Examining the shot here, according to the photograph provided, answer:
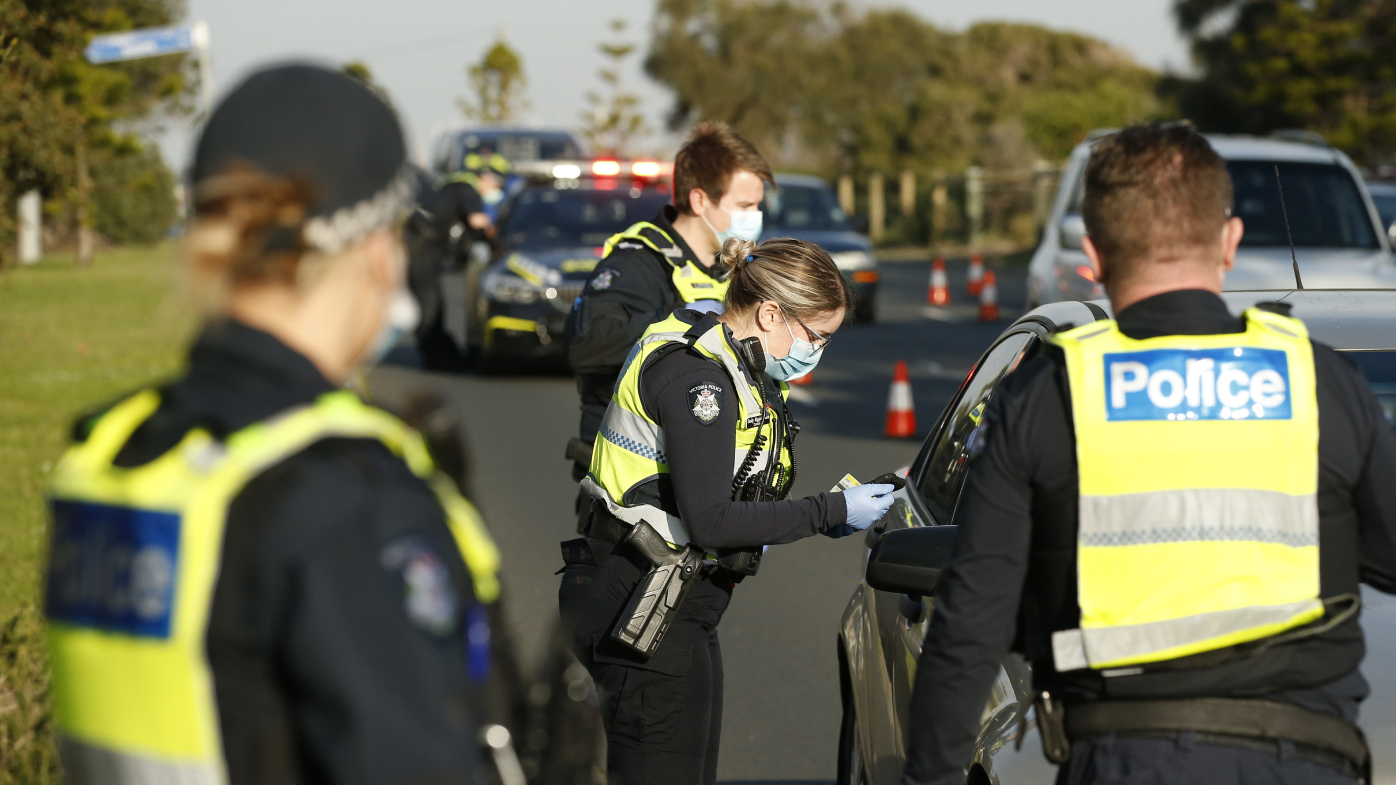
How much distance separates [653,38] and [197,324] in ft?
203

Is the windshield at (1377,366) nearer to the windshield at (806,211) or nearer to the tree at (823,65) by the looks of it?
the windshield at (806,211)

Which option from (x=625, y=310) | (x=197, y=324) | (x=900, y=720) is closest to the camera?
(x=197, y=324)

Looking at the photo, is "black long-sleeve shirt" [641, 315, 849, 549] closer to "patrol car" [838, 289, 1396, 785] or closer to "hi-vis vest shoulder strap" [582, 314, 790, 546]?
"hi-vis vest shoulder strap" [582, 314, 790, 546]

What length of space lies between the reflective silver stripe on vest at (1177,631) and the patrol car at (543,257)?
10.4m

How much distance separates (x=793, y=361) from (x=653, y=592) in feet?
2.03

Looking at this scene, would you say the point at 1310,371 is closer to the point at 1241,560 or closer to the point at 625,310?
the point at 1241,560

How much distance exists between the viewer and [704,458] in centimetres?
323

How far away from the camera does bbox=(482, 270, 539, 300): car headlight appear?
13.5 metres

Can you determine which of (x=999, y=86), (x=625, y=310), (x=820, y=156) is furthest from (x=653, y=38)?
(x=625, y=310)

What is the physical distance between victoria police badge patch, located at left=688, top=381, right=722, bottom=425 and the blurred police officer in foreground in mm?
1056

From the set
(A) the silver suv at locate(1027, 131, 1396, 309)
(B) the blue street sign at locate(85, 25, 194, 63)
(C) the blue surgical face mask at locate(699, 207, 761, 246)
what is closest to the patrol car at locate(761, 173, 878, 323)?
(A) the silver suv at locate(1027, 131, 1396, 309)

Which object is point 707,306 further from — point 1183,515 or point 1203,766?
point 1203,766

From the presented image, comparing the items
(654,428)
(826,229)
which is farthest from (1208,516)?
(826,229)

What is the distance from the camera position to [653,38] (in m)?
61.8
